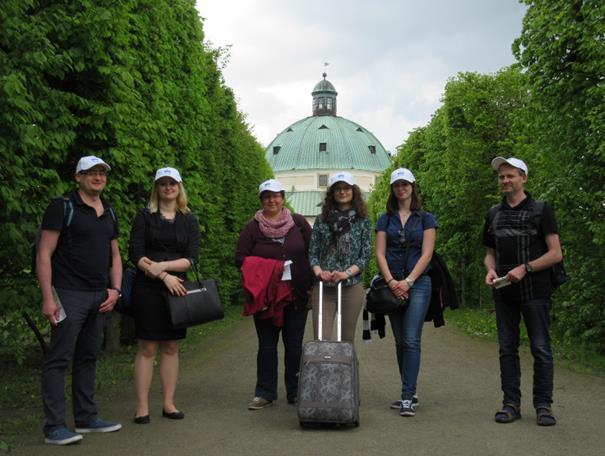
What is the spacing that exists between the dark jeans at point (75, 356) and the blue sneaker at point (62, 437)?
0.15 feet

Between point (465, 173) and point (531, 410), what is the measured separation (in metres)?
18.1

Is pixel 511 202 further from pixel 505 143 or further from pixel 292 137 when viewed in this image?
pixel 292 137

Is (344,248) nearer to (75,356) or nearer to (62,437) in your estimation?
(75,356)

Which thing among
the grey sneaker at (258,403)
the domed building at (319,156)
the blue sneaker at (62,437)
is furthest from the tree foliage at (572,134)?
the domed building at (319,156)

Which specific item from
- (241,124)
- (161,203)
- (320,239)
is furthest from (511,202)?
(241,124)

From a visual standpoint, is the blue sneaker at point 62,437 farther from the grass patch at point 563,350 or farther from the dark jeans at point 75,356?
the grass patch at point 563,350

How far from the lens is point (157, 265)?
7.00 m

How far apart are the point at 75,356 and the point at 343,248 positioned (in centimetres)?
246

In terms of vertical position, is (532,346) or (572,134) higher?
(572,134)

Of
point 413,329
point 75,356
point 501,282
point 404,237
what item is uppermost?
point 404,237

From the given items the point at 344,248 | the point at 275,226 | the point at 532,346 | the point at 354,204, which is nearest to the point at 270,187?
the point at 275,226

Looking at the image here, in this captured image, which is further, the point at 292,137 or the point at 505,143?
the point at 292,137

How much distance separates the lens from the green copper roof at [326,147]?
125000 mm

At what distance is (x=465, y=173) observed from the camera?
25.0m
